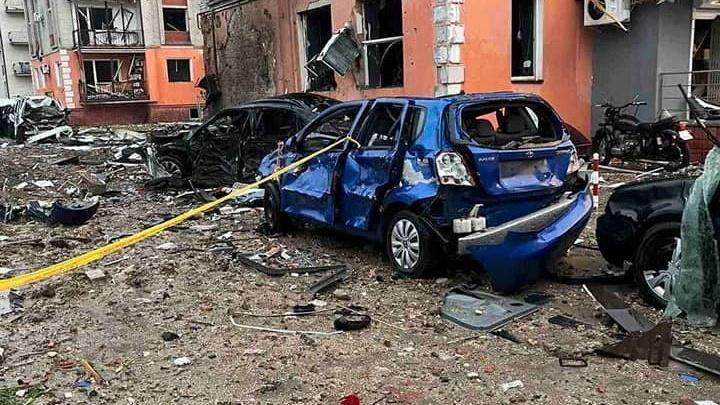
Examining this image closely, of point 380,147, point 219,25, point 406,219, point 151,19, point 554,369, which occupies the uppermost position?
point 151,19

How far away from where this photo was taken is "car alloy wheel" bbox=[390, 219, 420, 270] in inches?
221

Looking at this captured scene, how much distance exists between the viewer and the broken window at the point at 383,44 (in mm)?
13047

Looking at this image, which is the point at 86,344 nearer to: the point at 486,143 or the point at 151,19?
the point at 486,143

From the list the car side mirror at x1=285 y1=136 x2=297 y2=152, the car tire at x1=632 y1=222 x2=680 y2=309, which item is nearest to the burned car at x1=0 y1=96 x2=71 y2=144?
the car side mirror at x1=285 y1=136 x2=297 y2=152

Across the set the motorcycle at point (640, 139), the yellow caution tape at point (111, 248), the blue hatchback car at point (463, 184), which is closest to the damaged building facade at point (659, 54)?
the motorcycle at point (640, 139)

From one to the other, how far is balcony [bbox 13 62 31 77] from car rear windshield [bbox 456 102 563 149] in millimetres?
58519

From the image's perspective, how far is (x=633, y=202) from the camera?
4949mm

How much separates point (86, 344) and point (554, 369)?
3.26 metres

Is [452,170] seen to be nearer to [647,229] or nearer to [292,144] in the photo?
[647,229]

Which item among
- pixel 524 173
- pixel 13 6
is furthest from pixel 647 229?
pixel 13 6

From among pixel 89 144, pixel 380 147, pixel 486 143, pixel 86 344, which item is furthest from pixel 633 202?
pixel 89 144

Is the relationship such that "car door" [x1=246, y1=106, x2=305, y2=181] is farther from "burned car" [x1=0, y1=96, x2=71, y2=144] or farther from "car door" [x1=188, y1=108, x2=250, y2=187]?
"burned car" [x1=0, y1=96, x2=71, y2=144]

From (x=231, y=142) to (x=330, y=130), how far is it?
416 cm

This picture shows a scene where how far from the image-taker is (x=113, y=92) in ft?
129
